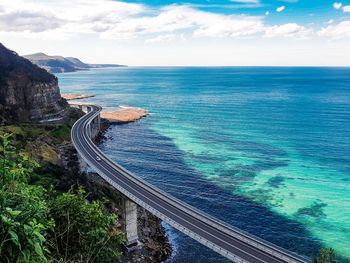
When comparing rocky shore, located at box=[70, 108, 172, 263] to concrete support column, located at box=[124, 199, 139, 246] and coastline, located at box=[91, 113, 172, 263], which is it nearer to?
coastline, located at box=[91, 113, 172, 263]

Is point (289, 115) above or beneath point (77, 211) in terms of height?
beneath

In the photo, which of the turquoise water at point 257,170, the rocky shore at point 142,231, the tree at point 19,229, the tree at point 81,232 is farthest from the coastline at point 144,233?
the tree at point 19,229

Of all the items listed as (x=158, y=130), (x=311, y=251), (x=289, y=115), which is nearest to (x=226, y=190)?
(x=311, y=251)

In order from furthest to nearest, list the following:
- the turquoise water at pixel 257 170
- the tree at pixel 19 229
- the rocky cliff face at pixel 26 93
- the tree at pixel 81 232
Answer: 1. the rocky cliff face at pixel 26 93
2. the turquoise water at pixel 257 170
3. the tree at pixel 81 232
4. the tree at pixel 19 229

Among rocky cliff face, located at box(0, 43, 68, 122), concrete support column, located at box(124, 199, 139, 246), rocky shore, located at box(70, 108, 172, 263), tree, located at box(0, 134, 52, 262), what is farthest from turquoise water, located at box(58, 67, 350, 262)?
tree, located at box(0, 134, 52, 262)

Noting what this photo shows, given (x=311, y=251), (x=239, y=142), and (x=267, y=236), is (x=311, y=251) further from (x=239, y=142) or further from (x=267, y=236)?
(x=239, y=142)

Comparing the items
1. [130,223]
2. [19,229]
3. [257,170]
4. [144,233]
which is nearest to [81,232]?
[19,229]

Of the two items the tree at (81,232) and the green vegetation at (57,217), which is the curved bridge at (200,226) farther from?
the green vegetation at (57,217)
